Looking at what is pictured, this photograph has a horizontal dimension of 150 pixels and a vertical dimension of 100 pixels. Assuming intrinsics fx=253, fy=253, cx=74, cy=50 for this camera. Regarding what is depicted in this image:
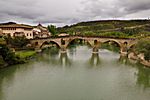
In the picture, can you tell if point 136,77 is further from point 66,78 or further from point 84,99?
point 84,99

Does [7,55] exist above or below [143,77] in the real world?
above

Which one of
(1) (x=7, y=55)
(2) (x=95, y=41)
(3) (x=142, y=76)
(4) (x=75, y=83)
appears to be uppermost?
(2) (x=95, y=41)

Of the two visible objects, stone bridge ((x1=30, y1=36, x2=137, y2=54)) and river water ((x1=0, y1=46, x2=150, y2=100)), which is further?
stone bridge ((x1=30, y1=36, x2=137, y2=54))

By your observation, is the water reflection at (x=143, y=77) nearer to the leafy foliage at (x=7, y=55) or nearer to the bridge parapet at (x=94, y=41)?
the leafy foliage at (x=7, y=55)

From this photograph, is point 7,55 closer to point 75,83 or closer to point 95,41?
point 75,83

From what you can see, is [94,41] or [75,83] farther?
[94,41]

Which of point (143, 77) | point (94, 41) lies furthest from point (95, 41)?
point (143, 77)

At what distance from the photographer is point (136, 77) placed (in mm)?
26469

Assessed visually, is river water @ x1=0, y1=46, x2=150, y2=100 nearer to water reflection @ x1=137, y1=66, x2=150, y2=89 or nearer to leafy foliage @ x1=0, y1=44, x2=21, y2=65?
water reflection @ x1=137, y1=66, x2=150, y2=89

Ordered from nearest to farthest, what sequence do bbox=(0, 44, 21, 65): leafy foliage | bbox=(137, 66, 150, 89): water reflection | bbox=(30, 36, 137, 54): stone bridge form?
bbox=(137, 66, 150, 89): water reflection
bbox=(0, 44, 21, 65): leafy foliage
bbox=(30, 36, 137, 54): stone bridge

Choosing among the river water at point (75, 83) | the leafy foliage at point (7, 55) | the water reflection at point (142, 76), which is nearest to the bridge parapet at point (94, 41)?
the water reflection at point (142, 76)

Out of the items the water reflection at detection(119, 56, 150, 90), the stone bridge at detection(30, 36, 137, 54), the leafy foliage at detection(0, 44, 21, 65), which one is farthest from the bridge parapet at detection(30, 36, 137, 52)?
the leafy foliage at detection(0, 44, 21, 65)

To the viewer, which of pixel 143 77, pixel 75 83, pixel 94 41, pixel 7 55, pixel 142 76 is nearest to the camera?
pixel 75 83

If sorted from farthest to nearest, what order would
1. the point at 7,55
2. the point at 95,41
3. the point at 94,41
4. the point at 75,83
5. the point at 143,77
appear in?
the point at 95,41 < the point at 94,41 < the point at 7,55 < the point at 143,77 < the point at 75,83
